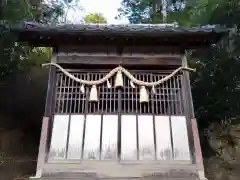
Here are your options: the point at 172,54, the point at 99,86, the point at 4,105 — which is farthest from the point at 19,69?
the point at 172,54

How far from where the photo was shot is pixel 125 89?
368 inches

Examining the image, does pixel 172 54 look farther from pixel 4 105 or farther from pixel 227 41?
pixel 4 105

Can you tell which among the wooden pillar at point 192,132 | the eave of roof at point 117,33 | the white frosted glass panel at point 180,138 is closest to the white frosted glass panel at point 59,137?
the eave of roof at point 117,33

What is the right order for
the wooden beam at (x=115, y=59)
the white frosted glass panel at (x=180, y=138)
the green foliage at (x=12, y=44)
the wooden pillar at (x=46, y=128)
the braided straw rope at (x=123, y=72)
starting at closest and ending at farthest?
the wooden pillar at (x=46, y=128) → the white frosted glass panel at (x=180, y=138) → the braided straw rope at (x=123, y=72) → the wooden beam at (x=115, y=59) → the green foliage at (x=12, y=44)

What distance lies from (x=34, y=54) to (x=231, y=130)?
40.1ft

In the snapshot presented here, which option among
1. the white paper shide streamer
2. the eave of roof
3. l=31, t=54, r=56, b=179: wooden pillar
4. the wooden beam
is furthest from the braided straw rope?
the eave of roof

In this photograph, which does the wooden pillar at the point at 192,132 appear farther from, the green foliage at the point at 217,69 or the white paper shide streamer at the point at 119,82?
the green foliage at the point at 217,69

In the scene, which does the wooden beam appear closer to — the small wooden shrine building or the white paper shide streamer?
the small wooden shrine building

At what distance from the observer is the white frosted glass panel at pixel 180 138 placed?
831 centimetres

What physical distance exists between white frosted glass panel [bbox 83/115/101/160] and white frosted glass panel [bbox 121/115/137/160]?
2.23 feet

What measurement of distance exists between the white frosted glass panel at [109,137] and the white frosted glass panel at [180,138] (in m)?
1.64

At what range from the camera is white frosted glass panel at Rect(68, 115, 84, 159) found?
8211 millimetres

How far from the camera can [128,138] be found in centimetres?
843

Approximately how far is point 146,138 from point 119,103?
51.3 inches
